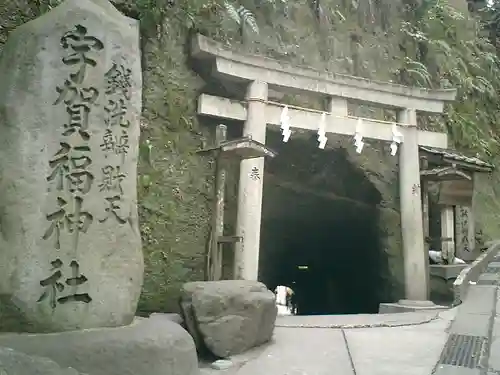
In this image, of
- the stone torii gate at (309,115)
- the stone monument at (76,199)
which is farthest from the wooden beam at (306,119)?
the stone monument at (76,199)

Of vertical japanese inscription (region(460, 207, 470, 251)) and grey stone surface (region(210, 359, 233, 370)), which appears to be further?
vertical japanese inscription (region(460, 207, 470, 251))

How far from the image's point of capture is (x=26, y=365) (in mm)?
2670

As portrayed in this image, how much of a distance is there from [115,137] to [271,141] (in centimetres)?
723

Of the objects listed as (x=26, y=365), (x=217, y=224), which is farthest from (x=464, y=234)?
(x=26, y=365)

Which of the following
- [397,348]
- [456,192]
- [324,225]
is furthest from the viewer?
[324,225]

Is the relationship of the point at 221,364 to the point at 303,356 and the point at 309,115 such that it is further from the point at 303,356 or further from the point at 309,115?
the point at 309,115

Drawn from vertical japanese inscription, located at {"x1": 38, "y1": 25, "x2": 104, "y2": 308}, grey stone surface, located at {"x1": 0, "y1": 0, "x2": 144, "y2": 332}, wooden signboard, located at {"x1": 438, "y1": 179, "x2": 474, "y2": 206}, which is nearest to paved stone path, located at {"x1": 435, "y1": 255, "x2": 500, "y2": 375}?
wooden signboard, located at {"x1": 438, "y1": 179, "x2": 474, "y2": 206}

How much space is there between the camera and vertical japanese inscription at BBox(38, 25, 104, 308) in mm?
3576

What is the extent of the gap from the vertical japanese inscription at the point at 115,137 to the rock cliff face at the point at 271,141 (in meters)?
4.13

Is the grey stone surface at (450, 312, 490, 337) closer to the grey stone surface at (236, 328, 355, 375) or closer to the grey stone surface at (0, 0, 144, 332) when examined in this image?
the grey stone surface at (236, 328, 355, 375)

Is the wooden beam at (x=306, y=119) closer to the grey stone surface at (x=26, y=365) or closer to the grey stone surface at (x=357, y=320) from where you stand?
the grey stone surface at (x=357, y=320)

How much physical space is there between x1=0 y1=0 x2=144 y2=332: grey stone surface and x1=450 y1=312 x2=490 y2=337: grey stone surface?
14.4 ft

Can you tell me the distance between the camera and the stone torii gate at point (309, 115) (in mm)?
8211

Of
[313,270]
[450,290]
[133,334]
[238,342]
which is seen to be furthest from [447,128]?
[133,334]
